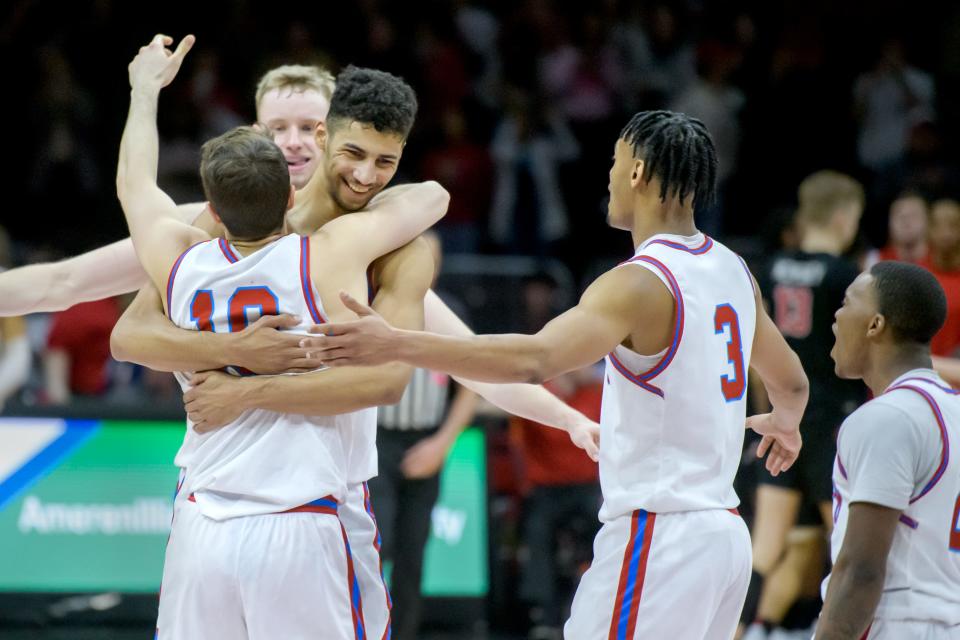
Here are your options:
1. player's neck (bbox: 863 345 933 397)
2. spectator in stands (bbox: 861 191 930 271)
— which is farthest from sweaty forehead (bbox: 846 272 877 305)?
spectator in stands (bbox: 861 191 930 271)

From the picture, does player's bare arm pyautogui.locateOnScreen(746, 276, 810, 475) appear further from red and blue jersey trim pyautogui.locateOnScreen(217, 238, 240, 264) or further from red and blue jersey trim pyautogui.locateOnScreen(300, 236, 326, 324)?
red and blue jersey trim pyautogui.locateOnScreen(217, 238, 240, 264)

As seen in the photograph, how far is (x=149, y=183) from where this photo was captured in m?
4.07

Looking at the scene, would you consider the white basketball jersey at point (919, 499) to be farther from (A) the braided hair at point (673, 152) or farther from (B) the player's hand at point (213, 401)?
(B) the player's hand at point (213, 401)

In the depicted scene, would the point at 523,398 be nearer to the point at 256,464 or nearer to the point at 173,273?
the point at 256,464

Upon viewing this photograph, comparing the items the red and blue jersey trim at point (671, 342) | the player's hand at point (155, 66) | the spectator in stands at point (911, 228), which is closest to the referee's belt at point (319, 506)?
the red and blue jersey trim at point (671, 342)

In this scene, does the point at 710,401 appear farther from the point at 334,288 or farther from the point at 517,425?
the point at 517,425

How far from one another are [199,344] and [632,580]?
1.42m

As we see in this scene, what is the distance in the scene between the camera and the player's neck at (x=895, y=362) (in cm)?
372

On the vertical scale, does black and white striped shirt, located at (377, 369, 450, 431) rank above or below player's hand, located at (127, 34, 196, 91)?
below

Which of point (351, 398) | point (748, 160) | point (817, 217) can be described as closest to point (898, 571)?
point (351, 398)

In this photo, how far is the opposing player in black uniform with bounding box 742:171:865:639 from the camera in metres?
7.34

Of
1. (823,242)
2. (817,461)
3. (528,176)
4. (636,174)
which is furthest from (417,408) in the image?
(528,176)

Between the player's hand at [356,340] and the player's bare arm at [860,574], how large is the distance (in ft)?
4.34

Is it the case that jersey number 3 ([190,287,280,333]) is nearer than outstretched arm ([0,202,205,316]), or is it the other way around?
jersey number 3 ([190,287,280,333])
